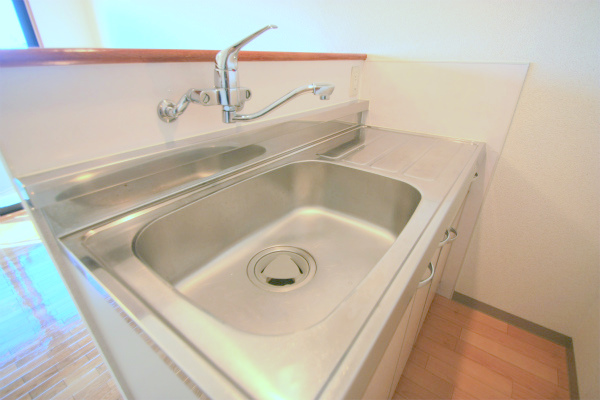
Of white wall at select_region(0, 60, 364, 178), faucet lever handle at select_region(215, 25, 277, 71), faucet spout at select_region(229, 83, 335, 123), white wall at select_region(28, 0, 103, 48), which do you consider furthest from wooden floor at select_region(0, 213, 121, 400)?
white wall at select_region(28, 0, 103, 48)

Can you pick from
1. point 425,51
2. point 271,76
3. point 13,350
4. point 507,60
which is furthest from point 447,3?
point 13,350

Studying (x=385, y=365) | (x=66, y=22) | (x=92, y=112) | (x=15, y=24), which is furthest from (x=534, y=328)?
(x=15, y=24)

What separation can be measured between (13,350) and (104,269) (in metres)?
1.44

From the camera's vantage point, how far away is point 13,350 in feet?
4.25

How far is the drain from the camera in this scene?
2.24ft

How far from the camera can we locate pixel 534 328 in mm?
1345

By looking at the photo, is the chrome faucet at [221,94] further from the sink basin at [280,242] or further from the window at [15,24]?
the window at [15,24]

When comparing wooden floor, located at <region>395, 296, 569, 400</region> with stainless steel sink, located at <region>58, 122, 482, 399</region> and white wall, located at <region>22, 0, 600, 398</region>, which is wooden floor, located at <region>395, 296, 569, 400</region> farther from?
stainless steel sink, located at <region>58, 122, 482, 399</region>

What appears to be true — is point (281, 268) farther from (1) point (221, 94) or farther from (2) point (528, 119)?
(2) point (528, 119)

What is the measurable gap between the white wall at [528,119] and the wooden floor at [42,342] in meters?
1.73

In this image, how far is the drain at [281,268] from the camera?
68cm

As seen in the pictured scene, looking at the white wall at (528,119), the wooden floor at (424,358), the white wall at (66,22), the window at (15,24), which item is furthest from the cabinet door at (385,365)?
the window at (15,24)

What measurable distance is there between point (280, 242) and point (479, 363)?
3.62 ft

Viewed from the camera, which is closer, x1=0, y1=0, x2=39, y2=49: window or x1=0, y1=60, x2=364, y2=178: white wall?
x1=0, y1=60, x2=364, y2=178: white wall
